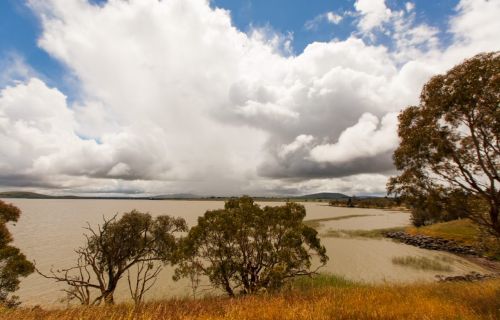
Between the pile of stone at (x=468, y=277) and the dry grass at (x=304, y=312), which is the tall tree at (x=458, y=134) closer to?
the dry grass at (x=304, y=312)

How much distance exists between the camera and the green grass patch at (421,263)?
3997 centimetres

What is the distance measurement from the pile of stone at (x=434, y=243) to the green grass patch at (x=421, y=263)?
1154cm

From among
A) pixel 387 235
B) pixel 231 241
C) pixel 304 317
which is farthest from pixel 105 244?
pixel 387 235

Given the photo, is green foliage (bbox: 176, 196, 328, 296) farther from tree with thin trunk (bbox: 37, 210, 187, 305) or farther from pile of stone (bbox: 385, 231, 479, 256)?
pile of stone (bbox: 385, 231, 479, 256)

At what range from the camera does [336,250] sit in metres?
50.4

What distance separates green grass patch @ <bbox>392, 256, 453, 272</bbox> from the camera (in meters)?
40.0

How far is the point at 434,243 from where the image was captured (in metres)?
57.2

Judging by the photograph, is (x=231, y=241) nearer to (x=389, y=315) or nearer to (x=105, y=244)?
(x=105, y=244)

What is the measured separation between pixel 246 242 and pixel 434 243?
2152 inches

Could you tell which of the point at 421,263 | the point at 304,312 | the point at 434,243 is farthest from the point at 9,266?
the point at 434,243

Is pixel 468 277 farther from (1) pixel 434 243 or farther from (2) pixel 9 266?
(2) pixel 9 266

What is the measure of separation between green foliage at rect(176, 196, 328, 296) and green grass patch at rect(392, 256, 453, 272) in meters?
28.8

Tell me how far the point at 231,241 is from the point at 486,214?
16710 millimetres

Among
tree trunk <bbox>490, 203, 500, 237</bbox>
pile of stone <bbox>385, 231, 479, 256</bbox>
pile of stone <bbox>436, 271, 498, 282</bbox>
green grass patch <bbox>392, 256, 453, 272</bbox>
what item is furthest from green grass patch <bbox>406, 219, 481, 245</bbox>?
tree trunk <bbox>490, 203, 500, 237</bbox>
